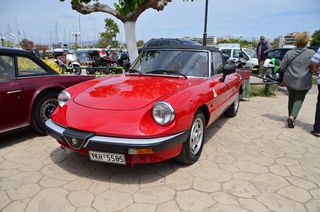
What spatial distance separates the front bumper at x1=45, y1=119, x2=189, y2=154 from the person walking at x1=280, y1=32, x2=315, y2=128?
10.3 feet

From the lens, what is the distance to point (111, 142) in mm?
2500

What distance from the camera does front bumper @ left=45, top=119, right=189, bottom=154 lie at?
248 cm

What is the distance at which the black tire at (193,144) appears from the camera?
3.04 m

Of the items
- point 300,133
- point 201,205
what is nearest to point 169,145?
point 201,205

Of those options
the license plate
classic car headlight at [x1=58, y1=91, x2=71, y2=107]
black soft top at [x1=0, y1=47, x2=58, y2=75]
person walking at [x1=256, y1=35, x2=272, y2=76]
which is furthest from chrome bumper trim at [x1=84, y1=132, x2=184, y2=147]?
person walking at [x1=256, y1=35, x2=272, y2=76]

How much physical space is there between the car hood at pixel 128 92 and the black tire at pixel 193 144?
504mm

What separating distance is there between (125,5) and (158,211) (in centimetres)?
622

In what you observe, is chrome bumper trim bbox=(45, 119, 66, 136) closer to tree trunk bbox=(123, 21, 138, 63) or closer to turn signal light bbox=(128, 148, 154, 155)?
turn signal light bbox=(128, 148, 154, 155)

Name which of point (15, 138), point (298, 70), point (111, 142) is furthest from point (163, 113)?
point (298, 70)

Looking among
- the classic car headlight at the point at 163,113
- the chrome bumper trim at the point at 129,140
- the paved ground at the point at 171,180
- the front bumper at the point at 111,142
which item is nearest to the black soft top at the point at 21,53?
the paved ground at the point at 171,180

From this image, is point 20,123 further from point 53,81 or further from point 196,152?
point 196,152

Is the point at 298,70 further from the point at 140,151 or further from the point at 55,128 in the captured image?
the point at 55,128

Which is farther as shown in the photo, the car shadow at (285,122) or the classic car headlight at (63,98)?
the car shadow at (285,122)

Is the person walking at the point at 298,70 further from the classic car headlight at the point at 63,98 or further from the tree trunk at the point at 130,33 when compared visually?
the tree trunk at the point at 130,33
